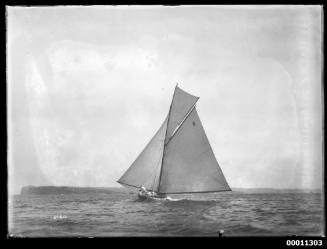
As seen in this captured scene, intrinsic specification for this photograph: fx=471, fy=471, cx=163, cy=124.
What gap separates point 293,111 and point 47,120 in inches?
227

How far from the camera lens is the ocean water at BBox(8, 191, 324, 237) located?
10.8m

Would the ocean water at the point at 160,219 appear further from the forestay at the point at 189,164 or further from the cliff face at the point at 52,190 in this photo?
the forestay at the point at 189,164

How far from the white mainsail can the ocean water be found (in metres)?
0.89

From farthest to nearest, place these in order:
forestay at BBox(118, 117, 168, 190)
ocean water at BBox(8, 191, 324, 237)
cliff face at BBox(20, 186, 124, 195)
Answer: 1. forestay at BBox(118, 117, 168, 190)
2. cliff face at BBox(20, 186, 124, 195)
3. ocean water at BBox(8, 191, 324, 237)

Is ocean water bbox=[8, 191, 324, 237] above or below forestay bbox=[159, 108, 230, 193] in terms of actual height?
below

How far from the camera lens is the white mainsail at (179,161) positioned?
11539 millimetres

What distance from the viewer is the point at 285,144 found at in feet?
36.1

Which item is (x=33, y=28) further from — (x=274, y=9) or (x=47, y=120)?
(x=274, y=9)

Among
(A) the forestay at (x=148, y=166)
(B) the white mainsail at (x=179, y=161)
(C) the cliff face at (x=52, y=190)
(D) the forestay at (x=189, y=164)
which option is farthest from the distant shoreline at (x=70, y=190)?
(D) the forestay at (x=189, y=164)

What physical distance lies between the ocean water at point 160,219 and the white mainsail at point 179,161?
89 centimetres
